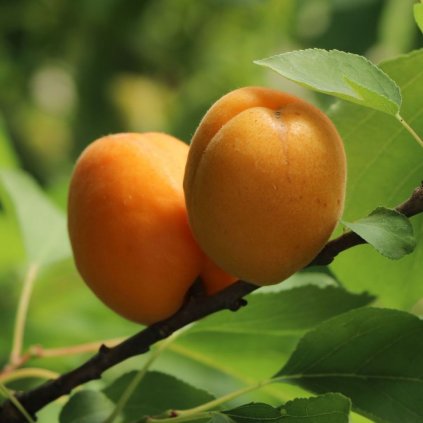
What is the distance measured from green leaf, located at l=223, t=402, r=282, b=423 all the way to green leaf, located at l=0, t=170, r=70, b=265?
22.7 inches

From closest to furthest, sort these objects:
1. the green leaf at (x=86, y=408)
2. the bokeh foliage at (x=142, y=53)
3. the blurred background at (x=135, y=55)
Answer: the green leaf at (x=86, y=408)
the bokeh foliage at (x=142, y=53)
the blurred background at (x=135, y=55)

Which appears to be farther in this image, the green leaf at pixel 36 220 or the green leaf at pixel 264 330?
the green leaf at pixel 36 220

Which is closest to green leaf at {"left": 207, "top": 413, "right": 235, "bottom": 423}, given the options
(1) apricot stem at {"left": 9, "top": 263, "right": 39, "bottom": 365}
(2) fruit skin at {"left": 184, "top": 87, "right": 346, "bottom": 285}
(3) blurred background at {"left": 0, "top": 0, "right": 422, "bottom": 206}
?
(2) fruit skin at {"left": 184, "top": 87, "right": 346, "bottom": 285}

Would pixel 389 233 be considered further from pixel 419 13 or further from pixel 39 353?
pixel 39 353

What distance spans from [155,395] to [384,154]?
0.29m

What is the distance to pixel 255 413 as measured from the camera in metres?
0.64

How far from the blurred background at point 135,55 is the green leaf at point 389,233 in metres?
1.68

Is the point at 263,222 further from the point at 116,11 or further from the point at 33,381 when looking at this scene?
the point at 116,11

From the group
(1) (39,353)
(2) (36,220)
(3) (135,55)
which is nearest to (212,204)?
(1) (39,353)

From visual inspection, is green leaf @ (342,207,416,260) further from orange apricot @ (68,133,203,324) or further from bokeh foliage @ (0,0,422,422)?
bokeh foliage @ (0,0,422,422)

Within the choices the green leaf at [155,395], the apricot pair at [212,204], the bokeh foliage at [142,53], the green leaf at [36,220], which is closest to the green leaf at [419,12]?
the apricot pair at [212,204]

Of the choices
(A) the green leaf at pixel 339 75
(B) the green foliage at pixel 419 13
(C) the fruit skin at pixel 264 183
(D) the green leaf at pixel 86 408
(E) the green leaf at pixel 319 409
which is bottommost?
(D) the green leaf at pixel 86 408

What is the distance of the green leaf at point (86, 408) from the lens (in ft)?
2.34

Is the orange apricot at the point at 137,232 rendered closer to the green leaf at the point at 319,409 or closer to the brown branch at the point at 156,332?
the brown branch at the point at 156,332
